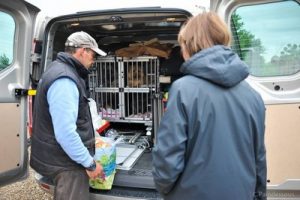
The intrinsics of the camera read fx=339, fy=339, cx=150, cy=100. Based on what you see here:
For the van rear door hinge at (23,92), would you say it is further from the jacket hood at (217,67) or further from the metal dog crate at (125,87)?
the jacket hood at (217,67)

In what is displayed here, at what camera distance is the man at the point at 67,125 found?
236cm

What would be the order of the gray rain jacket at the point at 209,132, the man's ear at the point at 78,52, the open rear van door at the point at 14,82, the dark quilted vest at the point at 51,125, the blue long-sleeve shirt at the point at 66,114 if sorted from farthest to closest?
the open rear van door at the point at 14,82
the man's ear at the point at 78,52
the dark quilted vest at the point at 51,125
the blue long-sleeve shirt at the point at 66,114
the gray rain jacket at the point at 209,132

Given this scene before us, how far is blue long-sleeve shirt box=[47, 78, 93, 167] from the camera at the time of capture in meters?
2.33

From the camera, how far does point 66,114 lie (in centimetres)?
233

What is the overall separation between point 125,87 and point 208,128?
3113 millimetres

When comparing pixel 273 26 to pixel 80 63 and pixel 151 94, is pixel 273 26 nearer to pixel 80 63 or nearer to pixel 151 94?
pixel 80 63

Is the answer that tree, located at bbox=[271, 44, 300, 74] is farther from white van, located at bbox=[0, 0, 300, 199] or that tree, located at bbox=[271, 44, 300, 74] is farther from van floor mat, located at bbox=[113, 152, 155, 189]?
van floor mat, located at bbox=[113, 152, 155, 189]

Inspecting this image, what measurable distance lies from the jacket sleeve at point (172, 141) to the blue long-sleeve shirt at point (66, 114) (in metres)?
0.91

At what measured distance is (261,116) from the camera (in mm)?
1715

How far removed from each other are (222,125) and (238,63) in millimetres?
310

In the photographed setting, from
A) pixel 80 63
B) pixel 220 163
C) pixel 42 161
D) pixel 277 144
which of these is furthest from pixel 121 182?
pixel 220 163

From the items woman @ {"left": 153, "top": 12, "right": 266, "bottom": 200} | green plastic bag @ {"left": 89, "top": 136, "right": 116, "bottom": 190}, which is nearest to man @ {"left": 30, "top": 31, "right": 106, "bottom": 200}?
green plastic bag @ {"left": 89, "top": 136, "right": 116, "bottom": 190}

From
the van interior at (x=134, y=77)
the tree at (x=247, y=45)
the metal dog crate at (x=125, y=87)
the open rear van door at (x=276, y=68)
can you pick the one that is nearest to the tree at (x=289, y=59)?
the open rear van door at (x=276, y=68)

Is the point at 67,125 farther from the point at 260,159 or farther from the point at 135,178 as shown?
the point at 260,159
